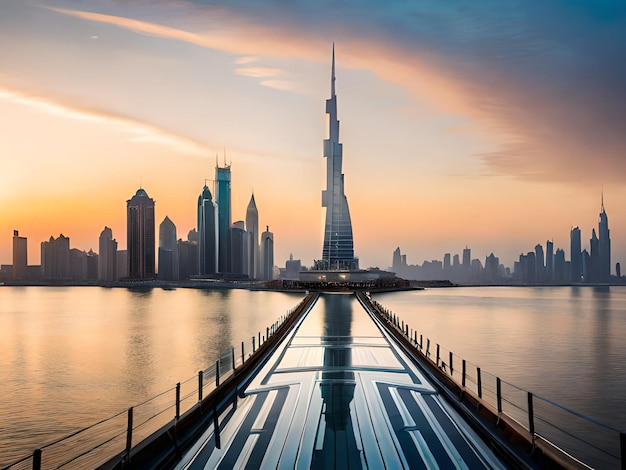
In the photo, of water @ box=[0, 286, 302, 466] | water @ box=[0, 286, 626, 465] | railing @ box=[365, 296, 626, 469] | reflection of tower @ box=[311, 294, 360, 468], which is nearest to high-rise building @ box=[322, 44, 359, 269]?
water @ box=[0, 286, 626, 465]

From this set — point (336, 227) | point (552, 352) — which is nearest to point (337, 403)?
point (552, 352)

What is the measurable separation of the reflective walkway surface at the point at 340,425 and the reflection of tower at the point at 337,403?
0.08 ft

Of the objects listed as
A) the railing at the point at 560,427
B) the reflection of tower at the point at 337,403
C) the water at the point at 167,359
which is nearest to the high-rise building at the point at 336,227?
the water at the point at 167,359

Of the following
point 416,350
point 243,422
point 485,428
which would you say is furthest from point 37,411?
point 485,428

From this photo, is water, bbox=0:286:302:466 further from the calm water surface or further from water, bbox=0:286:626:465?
the calm water surface

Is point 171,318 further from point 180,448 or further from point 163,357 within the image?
point 180,448

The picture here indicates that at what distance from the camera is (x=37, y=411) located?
2761 centimetres

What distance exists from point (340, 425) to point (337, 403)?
266 cm

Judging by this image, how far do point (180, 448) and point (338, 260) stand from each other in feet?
610

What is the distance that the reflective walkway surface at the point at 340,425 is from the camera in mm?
12344

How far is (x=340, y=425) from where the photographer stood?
50.1 ft

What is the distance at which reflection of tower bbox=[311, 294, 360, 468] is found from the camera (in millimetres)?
12617

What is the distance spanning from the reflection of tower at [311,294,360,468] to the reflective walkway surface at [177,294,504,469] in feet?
0.08

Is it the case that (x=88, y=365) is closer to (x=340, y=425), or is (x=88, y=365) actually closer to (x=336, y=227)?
(x=340, y=425)
